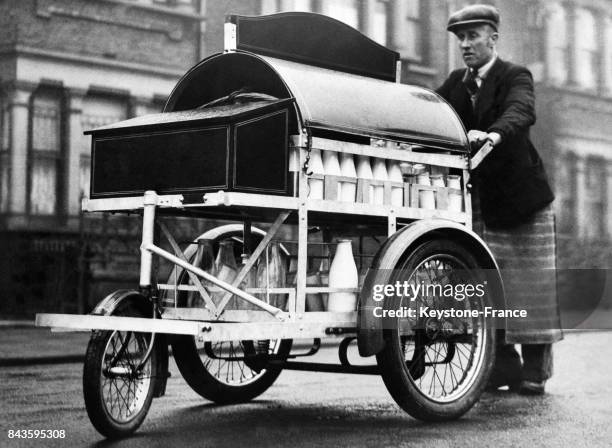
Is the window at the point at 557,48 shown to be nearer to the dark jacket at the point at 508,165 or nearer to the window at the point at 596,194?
the window at the point at 596,194

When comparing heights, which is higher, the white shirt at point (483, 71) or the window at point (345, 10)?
the window at point (345, 10)

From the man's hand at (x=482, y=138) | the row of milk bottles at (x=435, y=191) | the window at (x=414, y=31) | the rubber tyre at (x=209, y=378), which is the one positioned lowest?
the rubber tyre at (x=209, y=378)

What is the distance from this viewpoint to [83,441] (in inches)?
173

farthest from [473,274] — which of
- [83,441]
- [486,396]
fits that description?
[83,441]

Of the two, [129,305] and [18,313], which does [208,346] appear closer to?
[129,305]

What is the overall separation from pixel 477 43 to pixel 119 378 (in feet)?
10.2

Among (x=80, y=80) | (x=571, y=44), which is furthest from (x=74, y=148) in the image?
(x=571, y=44)

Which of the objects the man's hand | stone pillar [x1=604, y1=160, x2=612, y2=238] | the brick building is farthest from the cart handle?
stone pillar [x1=604, y1=160, x2=612, y2=238]

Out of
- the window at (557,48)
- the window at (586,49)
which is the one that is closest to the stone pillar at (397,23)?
the window at (557,48)

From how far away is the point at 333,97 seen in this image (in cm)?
491

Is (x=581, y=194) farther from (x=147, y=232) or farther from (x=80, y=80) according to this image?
(x=147, y=232)

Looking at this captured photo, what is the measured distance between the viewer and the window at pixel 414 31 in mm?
15664

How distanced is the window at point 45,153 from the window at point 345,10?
409 cm

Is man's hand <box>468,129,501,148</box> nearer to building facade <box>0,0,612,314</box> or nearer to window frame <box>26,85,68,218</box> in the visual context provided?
building facade <box>0,0,612,314</box>
